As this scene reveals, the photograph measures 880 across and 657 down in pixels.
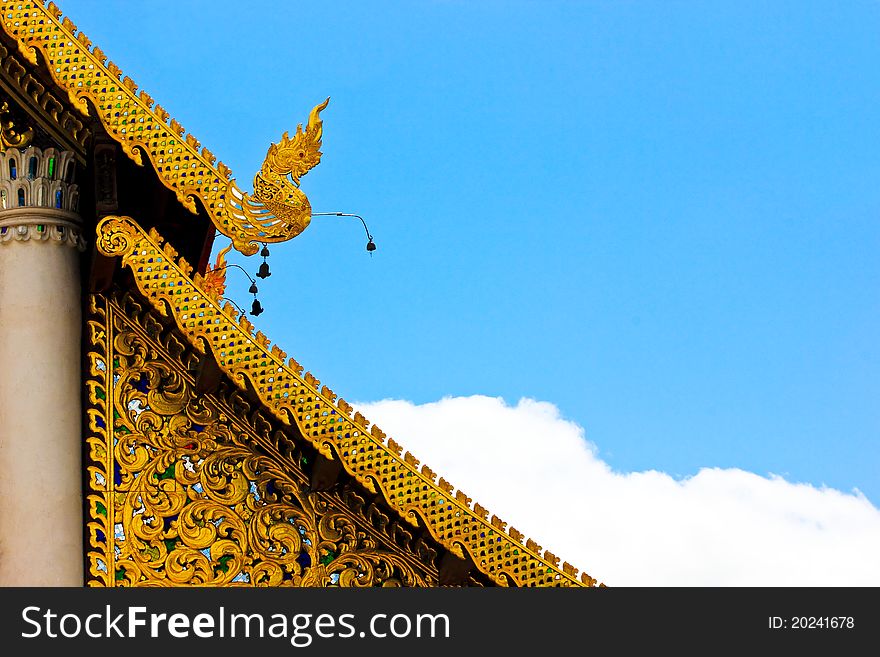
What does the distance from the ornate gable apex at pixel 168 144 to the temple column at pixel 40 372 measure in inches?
21.5

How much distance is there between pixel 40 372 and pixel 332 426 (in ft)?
5.35

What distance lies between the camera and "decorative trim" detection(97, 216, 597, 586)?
7.37 metres

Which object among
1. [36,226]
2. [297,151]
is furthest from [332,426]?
[36,226]

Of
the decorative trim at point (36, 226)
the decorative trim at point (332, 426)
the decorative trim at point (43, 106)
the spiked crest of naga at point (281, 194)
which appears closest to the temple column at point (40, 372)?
the decorative trim at point (36, 226)

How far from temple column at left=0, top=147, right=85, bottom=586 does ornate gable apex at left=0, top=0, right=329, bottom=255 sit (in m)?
0.55

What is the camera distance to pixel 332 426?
24.2 ft

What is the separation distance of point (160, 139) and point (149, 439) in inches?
64.4

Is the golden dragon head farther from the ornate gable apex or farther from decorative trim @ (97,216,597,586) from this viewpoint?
decorative trim @ (97,216,597,586)

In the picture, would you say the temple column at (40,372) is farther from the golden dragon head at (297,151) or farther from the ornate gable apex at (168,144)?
the golden dragon head at (297,151)

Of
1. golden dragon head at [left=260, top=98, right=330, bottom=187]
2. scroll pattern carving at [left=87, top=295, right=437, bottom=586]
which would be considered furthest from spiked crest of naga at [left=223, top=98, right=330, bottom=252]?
scroll pattern carving at [left=87, top=295, right=437, bottom=586]

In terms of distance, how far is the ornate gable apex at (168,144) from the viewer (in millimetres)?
7473

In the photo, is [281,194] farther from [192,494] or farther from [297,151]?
[192,494]
